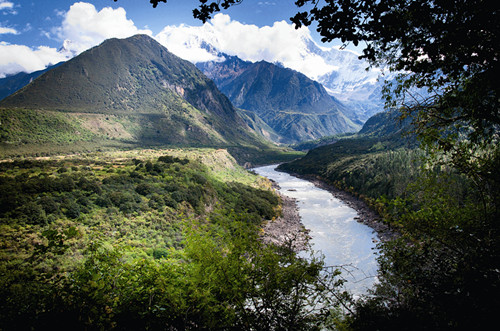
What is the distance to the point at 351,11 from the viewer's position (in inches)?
270

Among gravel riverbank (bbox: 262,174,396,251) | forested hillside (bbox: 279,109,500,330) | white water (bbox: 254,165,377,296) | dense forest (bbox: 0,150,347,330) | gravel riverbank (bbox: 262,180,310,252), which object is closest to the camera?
forested hillside (bbox: 279,109,500,330)

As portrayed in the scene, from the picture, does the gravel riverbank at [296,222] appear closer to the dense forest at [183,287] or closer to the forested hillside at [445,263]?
the dense forest at [183,287]

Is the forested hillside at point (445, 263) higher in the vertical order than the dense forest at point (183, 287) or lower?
higher

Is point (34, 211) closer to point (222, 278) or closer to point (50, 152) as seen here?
point (222, 278)

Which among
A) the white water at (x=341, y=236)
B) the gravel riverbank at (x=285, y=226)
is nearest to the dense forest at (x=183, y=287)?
the white water at (x=341, y=236)

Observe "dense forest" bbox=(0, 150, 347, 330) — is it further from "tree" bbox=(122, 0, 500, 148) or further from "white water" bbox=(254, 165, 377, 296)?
"white water" bbox=(254, 165, 377, 296)

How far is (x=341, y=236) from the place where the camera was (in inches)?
2178

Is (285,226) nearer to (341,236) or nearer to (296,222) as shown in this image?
(296,222)

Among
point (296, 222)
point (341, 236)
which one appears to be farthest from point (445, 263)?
point (296, 222)

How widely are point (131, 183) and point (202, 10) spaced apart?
45779 millimetres

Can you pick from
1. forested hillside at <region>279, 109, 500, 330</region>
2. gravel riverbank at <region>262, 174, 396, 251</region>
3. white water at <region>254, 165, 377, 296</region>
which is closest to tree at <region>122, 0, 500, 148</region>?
forested hillside at <region>279, 109, 500, 330</region>

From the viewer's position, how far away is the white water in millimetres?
37312

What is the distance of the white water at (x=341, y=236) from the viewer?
37.3m

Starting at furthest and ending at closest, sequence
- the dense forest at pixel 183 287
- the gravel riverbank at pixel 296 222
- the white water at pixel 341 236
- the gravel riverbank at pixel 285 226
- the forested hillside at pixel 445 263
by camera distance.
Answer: the gravel riverbank at pixel 285 226 < the gravel riverbank at pixel 296 222 < the white water at pixel 341 236 < the dense forest at pixel 183 287 < the forested hillside at pixel 445 263
